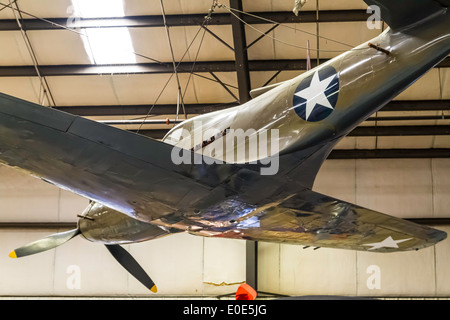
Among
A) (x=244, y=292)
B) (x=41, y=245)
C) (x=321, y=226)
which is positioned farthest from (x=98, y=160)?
(x=41, y=245)

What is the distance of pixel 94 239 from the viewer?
8.93 meters

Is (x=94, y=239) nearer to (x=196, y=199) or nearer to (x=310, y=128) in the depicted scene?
(x=196, y=199)

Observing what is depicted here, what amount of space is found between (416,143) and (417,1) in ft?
50.8

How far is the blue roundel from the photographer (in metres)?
5.98

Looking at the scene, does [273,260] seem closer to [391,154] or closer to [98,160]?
[391,154]

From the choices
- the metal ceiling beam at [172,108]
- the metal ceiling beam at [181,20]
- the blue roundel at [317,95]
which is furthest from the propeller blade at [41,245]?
the metal ceiling beam at [172,108]

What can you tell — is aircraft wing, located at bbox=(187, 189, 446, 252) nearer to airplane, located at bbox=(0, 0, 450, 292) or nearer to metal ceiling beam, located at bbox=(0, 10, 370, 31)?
airplane, located at bbox=(0, 0, 450, 292)

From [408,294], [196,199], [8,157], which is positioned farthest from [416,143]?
[8,157]

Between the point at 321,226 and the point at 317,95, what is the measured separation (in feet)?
6.24

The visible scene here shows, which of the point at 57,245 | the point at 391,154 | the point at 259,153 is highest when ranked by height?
the point at 391,154

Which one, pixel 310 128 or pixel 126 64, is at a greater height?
pixel 126 64

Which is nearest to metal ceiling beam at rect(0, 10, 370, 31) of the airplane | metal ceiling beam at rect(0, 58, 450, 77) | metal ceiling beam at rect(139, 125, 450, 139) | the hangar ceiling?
the hangar ceiling

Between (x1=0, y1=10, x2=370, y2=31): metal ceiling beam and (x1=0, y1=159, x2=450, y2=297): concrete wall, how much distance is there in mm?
6709

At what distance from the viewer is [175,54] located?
1675 centimetres
